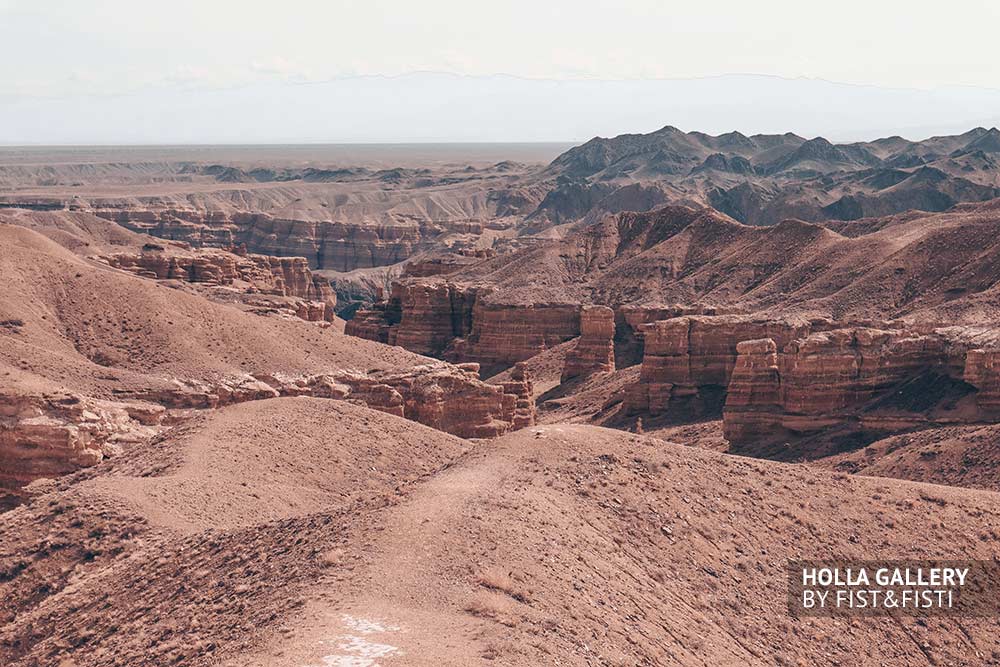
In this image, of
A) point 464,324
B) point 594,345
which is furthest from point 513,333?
point 594,345

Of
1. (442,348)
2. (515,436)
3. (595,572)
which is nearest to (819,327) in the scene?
(442,348)

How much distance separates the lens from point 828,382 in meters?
61.1

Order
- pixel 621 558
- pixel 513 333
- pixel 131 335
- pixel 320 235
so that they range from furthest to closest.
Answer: pixel 320 235 < pixel 513 333 < pixel 131 335 < pixel 621 558

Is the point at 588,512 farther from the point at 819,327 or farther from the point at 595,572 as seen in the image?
the point at 819,327

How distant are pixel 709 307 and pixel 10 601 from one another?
5830cm

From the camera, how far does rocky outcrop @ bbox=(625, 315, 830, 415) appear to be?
72.2m

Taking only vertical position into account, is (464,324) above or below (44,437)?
below

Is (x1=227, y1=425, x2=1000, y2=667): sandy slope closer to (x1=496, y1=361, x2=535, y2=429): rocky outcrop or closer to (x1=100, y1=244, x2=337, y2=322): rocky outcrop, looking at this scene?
(x1=496, y1=361, x2=535, y2=429): rocky outcrop

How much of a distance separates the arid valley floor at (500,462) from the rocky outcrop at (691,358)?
0.13 m

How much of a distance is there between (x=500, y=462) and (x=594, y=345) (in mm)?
52192

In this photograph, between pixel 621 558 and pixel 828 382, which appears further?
pixel 828 382

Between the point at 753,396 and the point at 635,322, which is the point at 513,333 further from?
the point at 753,396

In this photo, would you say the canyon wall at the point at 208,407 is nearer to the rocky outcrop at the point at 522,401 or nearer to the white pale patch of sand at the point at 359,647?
the rocky outcrop at the point at 522,401

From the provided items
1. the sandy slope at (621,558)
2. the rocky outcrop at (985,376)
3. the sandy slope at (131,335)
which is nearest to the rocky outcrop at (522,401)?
the sandy slope at (131,335)
